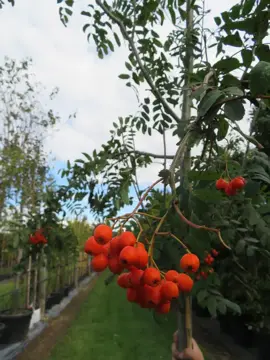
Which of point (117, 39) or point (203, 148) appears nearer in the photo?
point (203, 148)

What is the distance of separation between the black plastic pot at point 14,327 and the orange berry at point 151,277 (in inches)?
151

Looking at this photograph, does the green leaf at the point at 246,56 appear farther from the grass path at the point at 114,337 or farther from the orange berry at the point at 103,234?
the grass path at the point at 114,337

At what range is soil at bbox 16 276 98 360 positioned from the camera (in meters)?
3.57

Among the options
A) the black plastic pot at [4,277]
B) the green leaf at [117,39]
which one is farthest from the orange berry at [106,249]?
the black plastic pot at [4,277]

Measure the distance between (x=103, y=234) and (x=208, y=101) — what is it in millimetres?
319

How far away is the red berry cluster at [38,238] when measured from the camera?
275 centimetres

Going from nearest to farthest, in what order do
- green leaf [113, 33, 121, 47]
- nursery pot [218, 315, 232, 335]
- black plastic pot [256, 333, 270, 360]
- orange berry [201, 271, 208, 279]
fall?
1. orange berry [201, 271, 208, 279]
2. green leaf [113, 33, 121, 47]
3. black plastic pot [256, 333, 270, 360]
4. nursery pot [218, 315, 232, 335]

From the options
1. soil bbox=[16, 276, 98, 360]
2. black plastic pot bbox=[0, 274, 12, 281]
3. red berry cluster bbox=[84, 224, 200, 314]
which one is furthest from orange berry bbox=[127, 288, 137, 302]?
black plastic pot bbox=[0, 274, 12, 281]

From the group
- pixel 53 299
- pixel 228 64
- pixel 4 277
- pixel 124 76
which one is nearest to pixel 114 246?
pixel 228 64

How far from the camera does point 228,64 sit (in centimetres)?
74

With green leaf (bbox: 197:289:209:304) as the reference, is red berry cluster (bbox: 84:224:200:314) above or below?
above

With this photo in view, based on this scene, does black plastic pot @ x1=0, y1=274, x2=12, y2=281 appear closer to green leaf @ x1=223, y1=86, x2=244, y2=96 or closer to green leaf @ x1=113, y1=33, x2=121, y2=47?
green leaf @ x1=113, y1=33, x2=121, y2=47

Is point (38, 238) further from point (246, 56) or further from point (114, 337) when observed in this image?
point (246, 56)

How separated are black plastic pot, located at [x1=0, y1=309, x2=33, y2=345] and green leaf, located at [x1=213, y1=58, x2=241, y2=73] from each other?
13.1ft
